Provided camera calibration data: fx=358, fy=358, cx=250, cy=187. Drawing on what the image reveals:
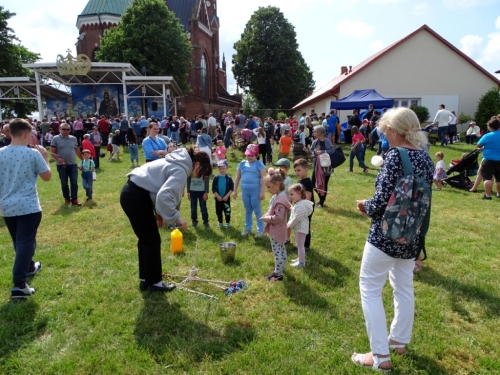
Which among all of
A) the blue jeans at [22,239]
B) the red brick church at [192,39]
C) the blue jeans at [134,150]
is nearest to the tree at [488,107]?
the blue jeans at [134,150]

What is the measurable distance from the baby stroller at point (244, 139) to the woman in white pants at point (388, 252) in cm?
1477

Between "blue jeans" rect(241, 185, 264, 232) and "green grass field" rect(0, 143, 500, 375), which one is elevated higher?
"blue jeans" rect(241, 185, 264, 232)

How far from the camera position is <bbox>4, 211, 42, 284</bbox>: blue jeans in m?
4.17

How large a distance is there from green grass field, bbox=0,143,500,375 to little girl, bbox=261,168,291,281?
0.80 feet

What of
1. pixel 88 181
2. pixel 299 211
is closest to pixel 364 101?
pixel 88 181

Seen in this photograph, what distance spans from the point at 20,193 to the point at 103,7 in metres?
45.0

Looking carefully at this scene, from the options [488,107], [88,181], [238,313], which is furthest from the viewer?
[488,107]

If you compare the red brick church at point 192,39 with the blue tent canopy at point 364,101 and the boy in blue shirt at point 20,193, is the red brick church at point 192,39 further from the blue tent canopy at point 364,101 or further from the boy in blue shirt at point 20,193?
the boy in blue shirt at point 20,193

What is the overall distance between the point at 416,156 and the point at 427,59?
2616 cm

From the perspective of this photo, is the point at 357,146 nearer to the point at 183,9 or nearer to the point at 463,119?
the point at 463,119

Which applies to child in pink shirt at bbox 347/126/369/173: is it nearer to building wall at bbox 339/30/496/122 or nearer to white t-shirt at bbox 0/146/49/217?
white t-shirt at bbox 0/146/49/217

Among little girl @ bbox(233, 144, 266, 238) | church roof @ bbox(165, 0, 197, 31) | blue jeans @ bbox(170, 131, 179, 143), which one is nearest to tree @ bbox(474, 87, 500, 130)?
blue jeans @ bbox(170, 131, 179, 143)

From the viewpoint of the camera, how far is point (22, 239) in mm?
4180

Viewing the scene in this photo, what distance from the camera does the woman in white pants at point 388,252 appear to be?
2.69 m
